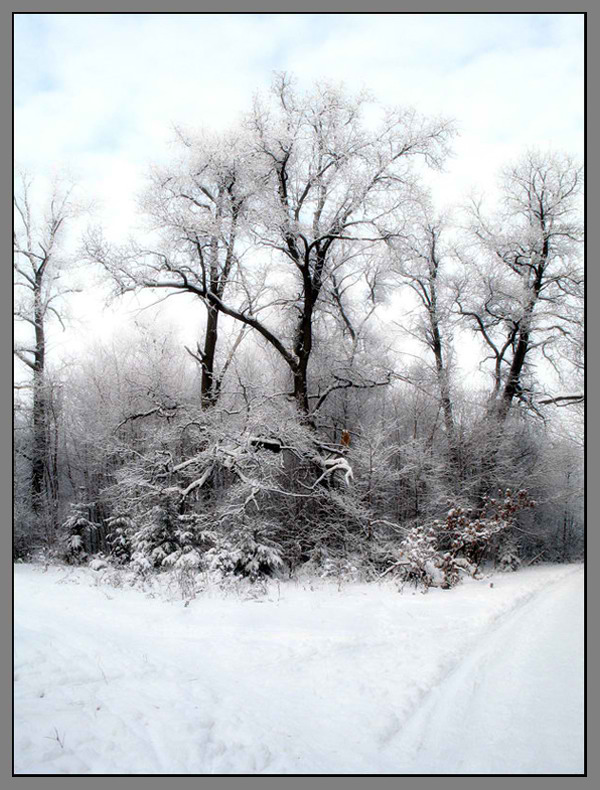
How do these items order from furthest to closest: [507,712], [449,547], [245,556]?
[449,547] < [245,556] < [507,712]

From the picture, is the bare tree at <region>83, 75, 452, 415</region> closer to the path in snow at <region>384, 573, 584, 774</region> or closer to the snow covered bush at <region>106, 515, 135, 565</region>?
the snow covered bush at <region>106, 515, 135, 565</region>

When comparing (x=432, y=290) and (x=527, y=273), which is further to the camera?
(x=432, y=290)

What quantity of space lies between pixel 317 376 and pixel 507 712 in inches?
525

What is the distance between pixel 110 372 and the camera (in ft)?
72.5

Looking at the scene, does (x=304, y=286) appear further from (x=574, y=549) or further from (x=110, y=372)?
(x=574, y=549)

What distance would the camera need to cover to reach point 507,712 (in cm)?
461

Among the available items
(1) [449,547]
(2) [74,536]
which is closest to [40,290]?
(2) [74,536]

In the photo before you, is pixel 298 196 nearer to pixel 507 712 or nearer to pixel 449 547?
pixel 449 547

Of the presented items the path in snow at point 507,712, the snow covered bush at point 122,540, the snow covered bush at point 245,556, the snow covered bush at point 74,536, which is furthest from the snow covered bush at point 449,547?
the snow covered bush at point 74,536

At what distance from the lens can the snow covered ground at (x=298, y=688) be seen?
373cm

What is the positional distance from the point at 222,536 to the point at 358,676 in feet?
24.5

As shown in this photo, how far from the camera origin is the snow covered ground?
3734 mm

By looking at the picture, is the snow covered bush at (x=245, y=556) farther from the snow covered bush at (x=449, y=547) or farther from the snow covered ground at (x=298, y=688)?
the snow covered bush at (x=449, y=547)

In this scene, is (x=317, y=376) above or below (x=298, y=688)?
above
